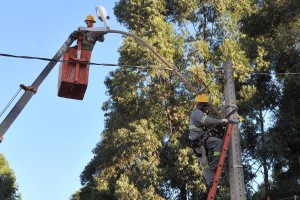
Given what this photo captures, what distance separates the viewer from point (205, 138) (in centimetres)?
564

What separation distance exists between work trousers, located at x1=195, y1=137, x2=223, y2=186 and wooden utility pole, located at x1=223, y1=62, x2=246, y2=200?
187 millimetres

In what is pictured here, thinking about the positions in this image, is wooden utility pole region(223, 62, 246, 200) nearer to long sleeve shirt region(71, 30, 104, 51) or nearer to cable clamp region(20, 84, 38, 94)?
long sleeve shirt region(71, 30, 104, 51)

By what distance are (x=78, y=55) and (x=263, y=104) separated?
41.2 ft

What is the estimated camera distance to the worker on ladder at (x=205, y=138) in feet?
17.9

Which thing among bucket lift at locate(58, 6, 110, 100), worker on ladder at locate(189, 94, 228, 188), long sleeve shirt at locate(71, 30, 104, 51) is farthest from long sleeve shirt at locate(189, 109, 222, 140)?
long sleeve shirt at locate(71, 30, 104, 51)

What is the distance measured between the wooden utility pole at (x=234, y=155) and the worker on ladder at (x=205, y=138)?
0.19m

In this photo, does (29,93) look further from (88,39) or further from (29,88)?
(88,39)

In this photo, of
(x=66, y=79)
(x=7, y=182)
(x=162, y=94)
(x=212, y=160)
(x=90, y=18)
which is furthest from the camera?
(x=7, y=182)

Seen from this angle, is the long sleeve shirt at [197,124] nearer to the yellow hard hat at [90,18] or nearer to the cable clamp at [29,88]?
the yellow hard hat at [90,18]

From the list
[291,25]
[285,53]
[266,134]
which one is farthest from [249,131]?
[291,25]

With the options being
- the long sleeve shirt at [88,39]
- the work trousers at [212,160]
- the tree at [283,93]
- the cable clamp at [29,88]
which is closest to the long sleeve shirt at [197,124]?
the work trousers at [212,160]

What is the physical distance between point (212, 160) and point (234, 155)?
0.34 metres

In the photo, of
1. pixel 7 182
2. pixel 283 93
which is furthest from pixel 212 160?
pixel 7 182

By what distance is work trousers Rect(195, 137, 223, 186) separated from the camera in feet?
17.8
